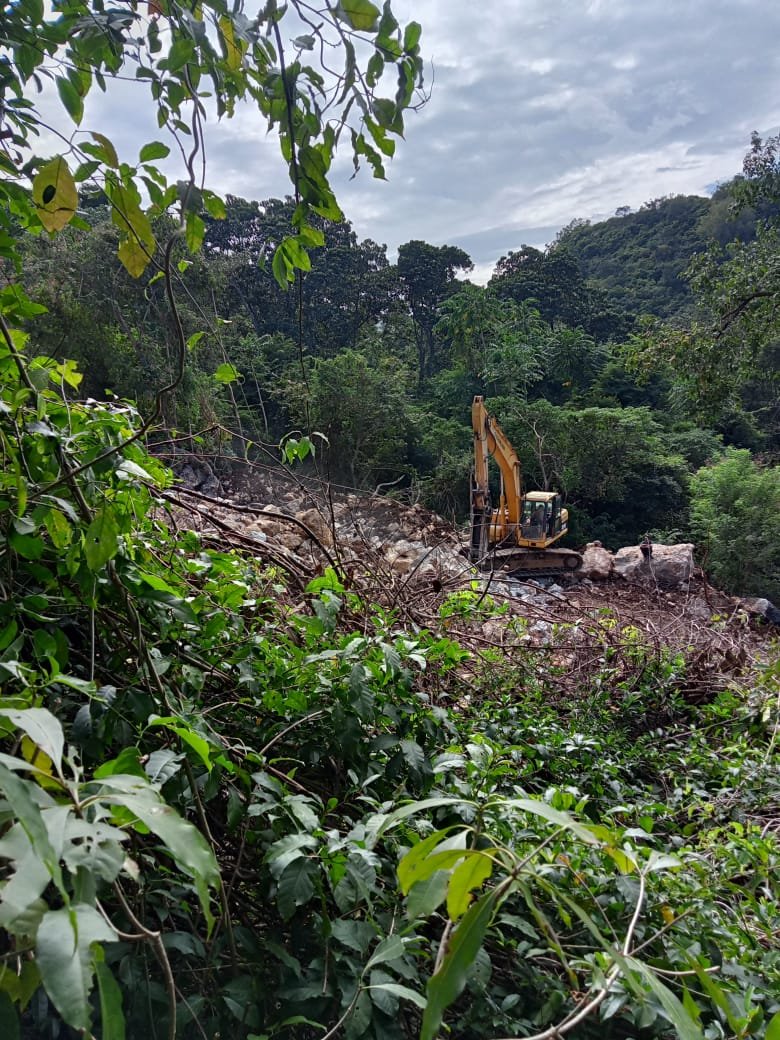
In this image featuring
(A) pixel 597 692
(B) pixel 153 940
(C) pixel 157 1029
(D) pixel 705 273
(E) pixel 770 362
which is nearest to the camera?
(B) pixel 153 940

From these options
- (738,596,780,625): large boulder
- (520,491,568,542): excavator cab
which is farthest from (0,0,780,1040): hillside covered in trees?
(520,491,568,542): excavator cab

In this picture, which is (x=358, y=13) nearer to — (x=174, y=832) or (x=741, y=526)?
(x=174, y=832)

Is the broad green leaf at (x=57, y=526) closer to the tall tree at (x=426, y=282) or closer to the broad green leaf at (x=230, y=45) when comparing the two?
the broad green leaf at (x=230, y=45)

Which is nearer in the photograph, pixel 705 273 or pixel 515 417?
pixel 705 273

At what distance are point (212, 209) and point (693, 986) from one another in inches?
69.9

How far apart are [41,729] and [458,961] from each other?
0.35m

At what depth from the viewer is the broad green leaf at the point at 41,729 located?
41 cm

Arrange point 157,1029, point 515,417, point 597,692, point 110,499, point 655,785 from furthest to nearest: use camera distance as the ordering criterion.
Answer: point 515,417 < point 597,692 < point 655,785 < point 110,499 < point 157,1029

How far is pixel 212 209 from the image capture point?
3.73ft

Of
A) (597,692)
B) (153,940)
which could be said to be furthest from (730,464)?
(153,940)

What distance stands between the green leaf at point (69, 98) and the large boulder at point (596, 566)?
11166 mm

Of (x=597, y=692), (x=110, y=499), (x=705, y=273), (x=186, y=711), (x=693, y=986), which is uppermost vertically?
(x=705, y=273)

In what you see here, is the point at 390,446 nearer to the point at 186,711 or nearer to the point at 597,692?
the point at 597,692

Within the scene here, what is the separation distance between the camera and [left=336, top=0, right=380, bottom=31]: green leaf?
90cm
